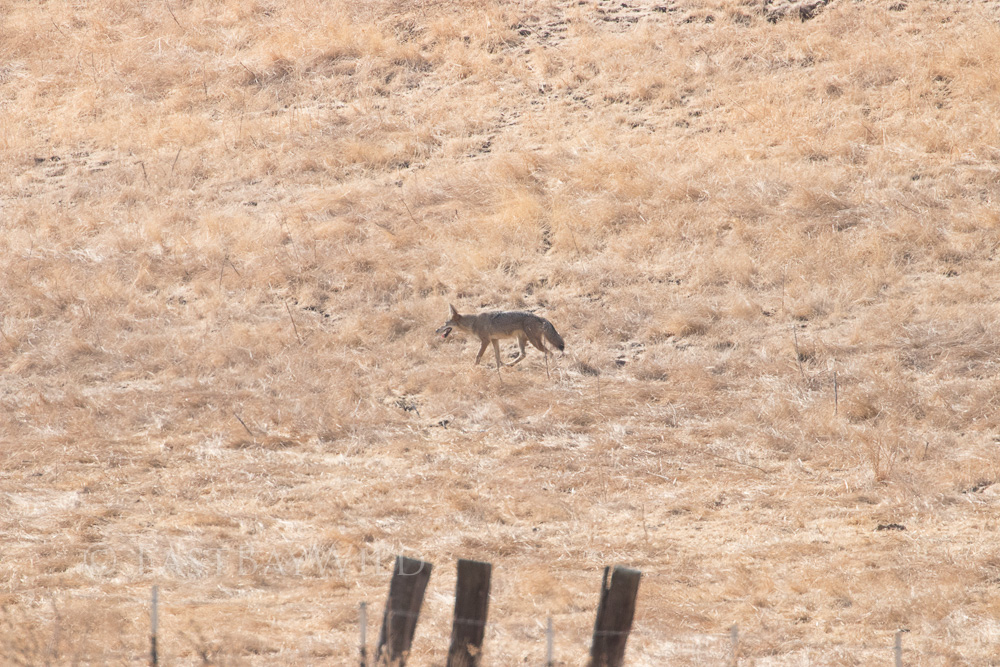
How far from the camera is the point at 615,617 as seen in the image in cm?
612

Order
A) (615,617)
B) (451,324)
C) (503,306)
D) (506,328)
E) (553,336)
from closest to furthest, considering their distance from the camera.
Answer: (615,617), (553,336), (506,328), (451,324), (503,306)

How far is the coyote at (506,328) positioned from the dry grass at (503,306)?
516 millimetres

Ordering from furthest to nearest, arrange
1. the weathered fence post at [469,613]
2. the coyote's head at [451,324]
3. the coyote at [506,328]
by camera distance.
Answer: the coyote's head at [451,324] → the coyote at [506,328] → the weathered fence post at [469,613]

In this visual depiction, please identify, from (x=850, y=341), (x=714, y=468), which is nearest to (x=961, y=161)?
(x=850, y=341)

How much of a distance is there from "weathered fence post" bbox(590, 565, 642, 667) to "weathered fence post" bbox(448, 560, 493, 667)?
2.02 feet

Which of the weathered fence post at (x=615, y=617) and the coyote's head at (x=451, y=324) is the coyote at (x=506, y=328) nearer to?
the coyote's head at (x=451, y=324)

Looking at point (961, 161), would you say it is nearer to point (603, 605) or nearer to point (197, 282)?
point (197, 282)

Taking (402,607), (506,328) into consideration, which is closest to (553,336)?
(506,328)

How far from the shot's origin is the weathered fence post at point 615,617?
19.9 ft

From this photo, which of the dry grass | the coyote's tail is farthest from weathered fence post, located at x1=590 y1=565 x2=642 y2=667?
the coyote's tail

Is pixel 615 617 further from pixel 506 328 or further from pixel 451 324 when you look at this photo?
pixel 451 324

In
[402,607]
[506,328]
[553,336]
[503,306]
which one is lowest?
[402,607]

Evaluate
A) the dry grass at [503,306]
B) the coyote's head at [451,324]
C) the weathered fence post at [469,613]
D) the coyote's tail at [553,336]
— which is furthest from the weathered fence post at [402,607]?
the coyote's head at [451,324]

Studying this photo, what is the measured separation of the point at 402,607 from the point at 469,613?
37 centimetres
